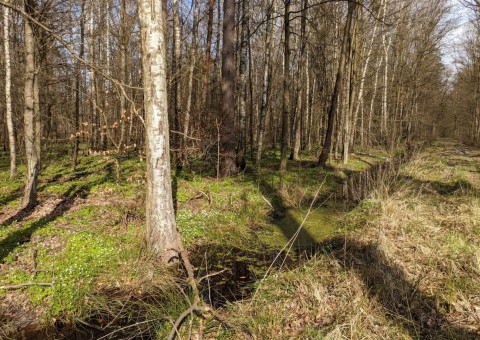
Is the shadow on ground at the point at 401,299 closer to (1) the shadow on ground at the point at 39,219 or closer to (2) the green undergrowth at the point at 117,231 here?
(2) the green undergrowth at the point at 117,231

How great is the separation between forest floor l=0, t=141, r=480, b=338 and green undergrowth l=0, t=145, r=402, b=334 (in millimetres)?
26

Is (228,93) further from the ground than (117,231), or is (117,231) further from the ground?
(228,93)

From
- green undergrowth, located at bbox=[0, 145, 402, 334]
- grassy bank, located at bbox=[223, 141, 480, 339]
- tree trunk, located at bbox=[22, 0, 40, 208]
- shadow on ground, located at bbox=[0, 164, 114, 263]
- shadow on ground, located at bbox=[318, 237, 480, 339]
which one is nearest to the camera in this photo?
shadow on ground, located at bbox=[318, 237, 480, 339]

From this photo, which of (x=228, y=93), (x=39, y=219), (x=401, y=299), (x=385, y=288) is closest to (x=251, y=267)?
(x=385, y=288)

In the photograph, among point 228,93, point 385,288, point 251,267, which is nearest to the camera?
point 385,288

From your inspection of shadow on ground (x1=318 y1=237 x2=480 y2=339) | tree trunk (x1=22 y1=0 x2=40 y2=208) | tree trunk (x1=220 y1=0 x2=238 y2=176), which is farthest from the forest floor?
tree trunk (x1=220 y1=0 x2=238 y2=176)

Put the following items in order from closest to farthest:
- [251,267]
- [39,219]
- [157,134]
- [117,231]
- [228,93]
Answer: [157,134] → [251,267] → [117,231] → [39,219] → [228,93]

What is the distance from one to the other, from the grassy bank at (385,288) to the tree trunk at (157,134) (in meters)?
1.72

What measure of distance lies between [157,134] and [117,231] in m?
2.67

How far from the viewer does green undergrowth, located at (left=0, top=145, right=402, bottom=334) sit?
4.19m

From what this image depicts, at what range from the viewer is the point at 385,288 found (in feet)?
13.1

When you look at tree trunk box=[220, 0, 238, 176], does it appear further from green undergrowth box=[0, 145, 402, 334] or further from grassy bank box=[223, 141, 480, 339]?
grassy bank box=[223, 141, 480, 339]

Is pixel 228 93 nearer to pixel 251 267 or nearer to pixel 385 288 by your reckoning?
pixel 251 267

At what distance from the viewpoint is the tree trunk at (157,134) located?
4328 millimetres
